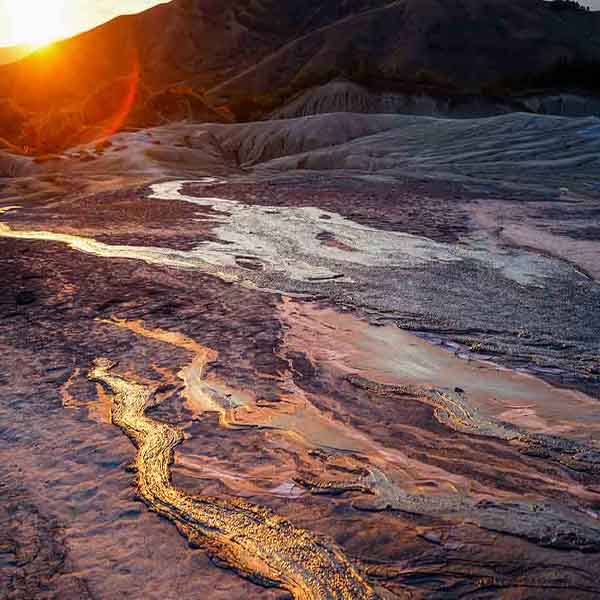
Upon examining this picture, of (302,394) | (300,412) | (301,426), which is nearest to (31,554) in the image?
(301,426)

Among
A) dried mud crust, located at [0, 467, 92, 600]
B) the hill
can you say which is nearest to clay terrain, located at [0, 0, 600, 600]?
dried mud crust, located at [0, 467, 92, 600]

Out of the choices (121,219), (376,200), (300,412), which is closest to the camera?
(300,412)

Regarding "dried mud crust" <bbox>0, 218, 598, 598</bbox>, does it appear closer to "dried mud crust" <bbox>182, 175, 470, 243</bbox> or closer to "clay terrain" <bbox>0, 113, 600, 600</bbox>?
"clay terrain" <bbox>0, 113, 600, 600</bbox>

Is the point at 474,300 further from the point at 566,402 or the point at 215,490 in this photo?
the point at 215,490

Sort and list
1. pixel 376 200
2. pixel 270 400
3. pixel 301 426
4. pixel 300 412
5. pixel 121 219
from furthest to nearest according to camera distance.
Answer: pixel 376 200
pixel 121 219
pixel 270 400
pixel 300 412
pixel 301 426

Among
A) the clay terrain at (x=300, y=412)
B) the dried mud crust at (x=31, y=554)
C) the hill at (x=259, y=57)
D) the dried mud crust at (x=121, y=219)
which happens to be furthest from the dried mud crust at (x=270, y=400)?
the hill at (x=259, y=57)

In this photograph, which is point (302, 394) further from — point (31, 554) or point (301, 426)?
point (31, 554)

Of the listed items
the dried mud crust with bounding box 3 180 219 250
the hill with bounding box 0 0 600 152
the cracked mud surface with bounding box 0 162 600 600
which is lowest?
the cracked mud surface with bounding box 0 162 600 600
